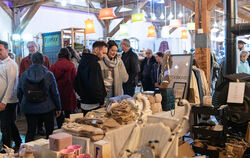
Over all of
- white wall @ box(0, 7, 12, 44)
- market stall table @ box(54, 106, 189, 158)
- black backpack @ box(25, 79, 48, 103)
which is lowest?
market stall table @ box(54, 106, 189, 158)

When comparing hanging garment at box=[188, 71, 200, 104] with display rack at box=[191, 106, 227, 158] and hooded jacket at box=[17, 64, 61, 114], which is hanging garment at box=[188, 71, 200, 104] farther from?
hooded jacket at box=[17, 64, 61, 114]

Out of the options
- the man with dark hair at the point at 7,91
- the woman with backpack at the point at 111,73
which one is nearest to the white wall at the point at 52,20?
the man with dark hair at the point at 7,91

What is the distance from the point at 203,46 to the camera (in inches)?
190

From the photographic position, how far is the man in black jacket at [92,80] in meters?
3.06

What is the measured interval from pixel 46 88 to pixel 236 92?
7.38 feet

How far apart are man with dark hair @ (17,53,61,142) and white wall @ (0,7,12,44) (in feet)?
19.7

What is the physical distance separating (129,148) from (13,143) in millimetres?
2817

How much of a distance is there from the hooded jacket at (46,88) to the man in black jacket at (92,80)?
44cm

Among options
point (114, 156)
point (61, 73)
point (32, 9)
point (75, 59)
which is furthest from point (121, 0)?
point (114, 156)

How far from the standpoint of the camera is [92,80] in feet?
10.0

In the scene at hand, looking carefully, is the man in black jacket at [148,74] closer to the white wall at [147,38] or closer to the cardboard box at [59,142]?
the cardboard box at [59,142]

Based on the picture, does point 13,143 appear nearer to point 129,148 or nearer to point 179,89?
point 179,89

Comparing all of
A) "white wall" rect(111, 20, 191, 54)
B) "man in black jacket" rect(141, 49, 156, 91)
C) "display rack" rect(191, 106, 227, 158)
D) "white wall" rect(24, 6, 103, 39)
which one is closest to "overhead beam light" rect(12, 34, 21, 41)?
"white wall" rect(24, 6, 103, 39)

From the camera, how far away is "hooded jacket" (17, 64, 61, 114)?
337 centimetres
